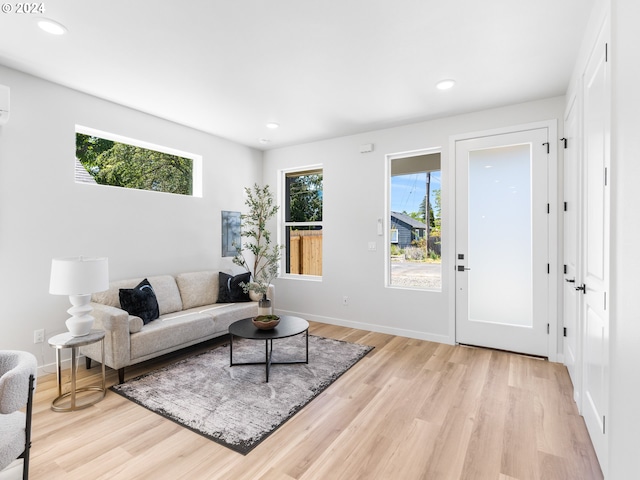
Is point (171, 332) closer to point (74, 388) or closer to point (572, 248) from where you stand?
point (74, 388)

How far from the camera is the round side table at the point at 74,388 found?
2.43 metres

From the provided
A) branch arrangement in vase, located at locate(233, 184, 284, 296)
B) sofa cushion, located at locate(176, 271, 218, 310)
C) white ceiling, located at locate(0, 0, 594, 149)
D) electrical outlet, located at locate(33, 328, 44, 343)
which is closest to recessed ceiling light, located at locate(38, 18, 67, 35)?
white ceiling, located at locate(0, 0, 594, 149)

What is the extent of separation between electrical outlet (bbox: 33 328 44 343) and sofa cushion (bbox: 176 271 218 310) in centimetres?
130

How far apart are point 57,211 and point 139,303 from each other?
115cm

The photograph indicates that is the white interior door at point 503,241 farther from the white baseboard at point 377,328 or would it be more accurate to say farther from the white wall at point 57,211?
the white wall at point 57,211

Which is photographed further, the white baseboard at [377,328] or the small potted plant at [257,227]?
the small potted plant at [257,227]

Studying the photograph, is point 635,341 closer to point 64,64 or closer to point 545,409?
point 545,409

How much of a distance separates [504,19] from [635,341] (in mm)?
2058

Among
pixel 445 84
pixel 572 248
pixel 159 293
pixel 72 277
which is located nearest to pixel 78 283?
pixel 72 277

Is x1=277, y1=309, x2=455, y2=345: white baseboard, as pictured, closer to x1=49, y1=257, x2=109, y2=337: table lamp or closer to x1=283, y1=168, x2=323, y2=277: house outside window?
x1=283, y1=168, x2=323, y2=277: house outside window

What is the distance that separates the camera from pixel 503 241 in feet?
12.0

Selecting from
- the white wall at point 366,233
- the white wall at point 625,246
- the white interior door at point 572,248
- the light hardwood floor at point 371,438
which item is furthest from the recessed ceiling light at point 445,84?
the light hardwood floor at point 371,438

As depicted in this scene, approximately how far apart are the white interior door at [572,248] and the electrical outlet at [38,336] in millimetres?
4488

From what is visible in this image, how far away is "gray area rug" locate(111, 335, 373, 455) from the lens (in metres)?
2.25
